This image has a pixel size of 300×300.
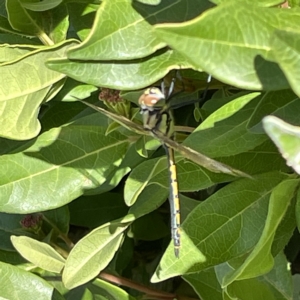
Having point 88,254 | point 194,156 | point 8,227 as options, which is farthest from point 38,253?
point 194,156

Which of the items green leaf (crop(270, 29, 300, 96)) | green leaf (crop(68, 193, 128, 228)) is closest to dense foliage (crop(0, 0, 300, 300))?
green leaf (crop(270, 29, 300, 96))

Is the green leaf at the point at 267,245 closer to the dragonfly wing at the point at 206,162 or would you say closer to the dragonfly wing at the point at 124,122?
the dragonfly wing at the point at 206,162

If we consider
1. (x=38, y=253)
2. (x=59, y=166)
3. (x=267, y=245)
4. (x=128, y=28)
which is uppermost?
(x=128, y=28)

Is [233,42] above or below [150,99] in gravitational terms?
above

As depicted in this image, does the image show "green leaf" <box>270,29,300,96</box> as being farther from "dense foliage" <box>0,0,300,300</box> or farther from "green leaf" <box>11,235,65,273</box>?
"green leaf" <box>11,235,65,273</box>

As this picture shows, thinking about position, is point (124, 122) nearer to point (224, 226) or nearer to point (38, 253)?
point (224, 226)

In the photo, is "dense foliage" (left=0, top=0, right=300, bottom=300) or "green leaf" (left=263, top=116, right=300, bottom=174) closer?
"green leaf" (left=263, top=116, right=300, bottom=174)

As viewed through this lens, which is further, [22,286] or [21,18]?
[22,286]

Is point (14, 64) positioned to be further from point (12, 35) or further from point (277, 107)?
point (277, 107)
